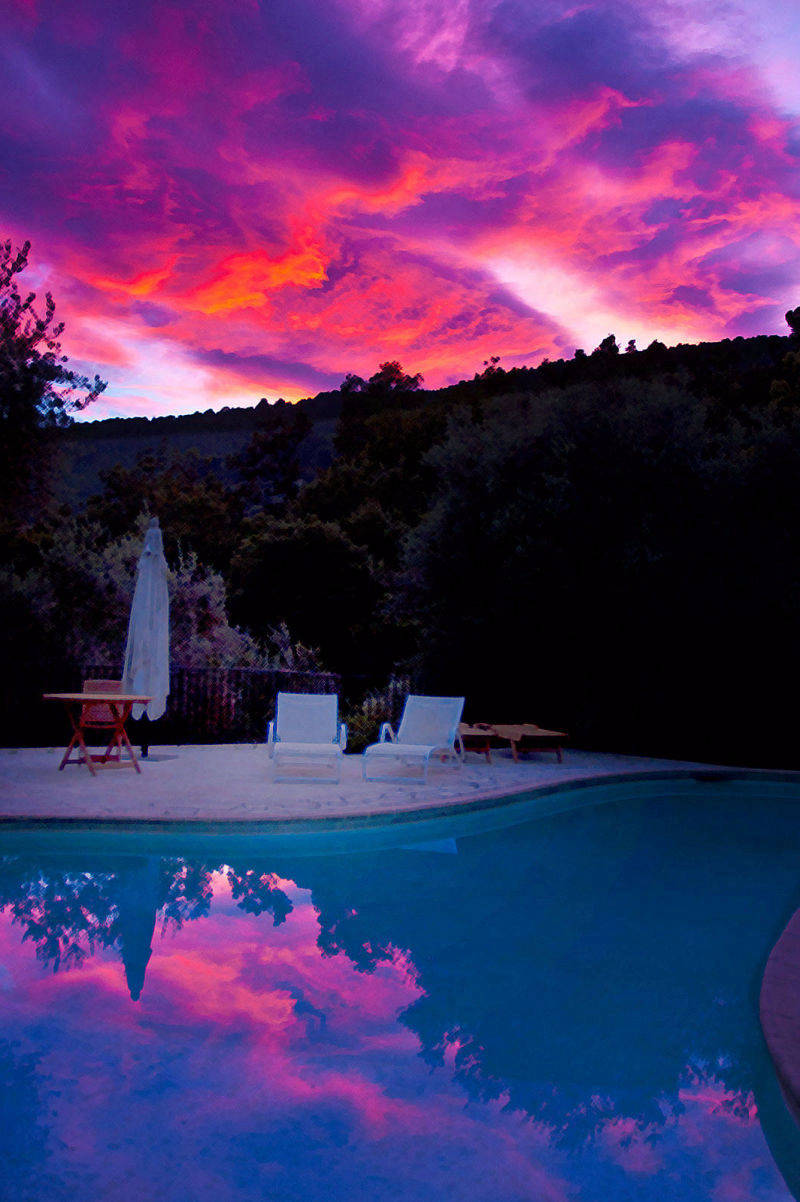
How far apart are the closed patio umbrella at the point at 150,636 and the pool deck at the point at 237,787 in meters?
0.90

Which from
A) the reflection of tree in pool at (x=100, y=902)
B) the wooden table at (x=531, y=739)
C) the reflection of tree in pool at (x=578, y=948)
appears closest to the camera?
the reflection of tree in pool at (x=578, y=948)

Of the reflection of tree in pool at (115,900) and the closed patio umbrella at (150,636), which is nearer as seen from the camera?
the reflection of tree in pool at (115,900)

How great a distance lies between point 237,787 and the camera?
872 centimetres

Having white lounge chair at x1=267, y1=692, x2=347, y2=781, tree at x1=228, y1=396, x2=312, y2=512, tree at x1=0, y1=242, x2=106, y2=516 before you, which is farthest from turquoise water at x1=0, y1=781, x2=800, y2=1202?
tree at x1=228, y1=396, x2=312, y2=512

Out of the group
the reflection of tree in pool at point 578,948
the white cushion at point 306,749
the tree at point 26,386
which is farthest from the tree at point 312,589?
the reflection of tree in pool at point 578,948

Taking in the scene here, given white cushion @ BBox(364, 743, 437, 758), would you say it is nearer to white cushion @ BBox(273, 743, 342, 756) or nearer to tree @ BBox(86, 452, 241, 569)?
white cushion @ BBox(273, 743, 342, 756)

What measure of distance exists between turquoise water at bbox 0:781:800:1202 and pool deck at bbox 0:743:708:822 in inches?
10.7

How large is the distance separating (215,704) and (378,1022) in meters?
10.1

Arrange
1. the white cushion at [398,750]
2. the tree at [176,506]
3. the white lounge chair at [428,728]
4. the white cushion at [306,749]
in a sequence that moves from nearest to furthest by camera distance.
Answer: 1. the white cushion at [306,749]
2. the white cushion at [398,750]
3. the white lounge chair at [428,728]
4. the tree at [176,506]

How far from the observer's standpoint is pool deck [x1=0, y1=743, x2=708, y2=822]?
7316 mm

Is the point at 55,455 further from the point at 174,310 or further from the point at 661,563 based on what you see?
the point at 661,563

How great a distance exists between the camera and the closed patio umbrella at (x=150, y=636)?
1055cm

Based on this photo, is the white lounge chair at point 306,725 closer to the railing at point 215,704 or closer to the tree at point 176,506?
the railing at point 215,704

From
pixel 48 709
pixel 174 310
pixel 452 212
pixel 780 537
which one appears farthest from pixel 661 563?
pixel 174 310
